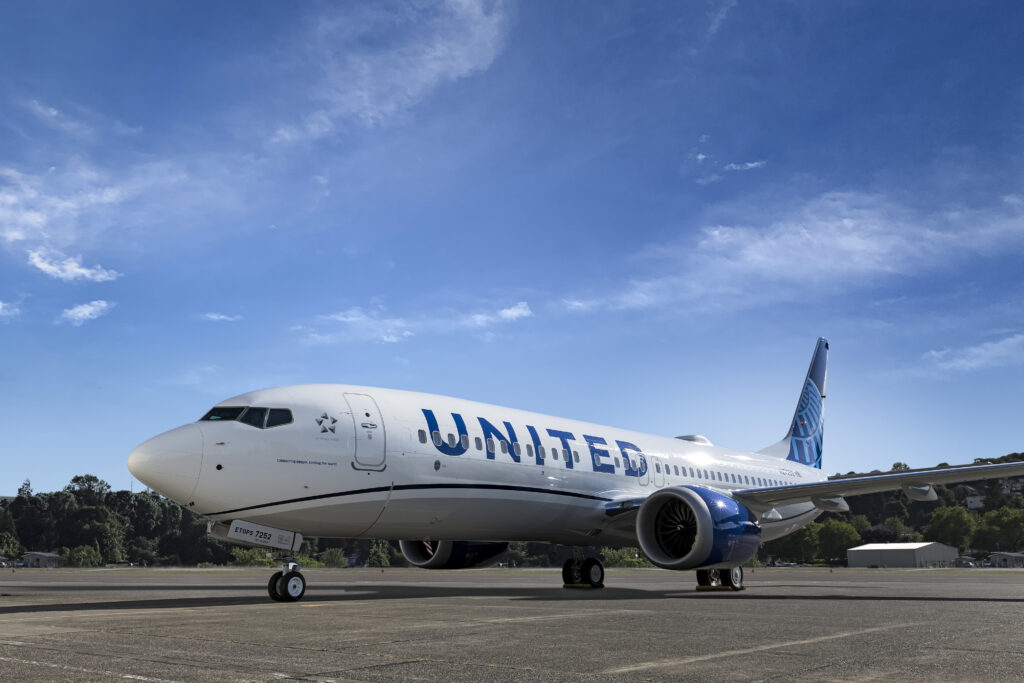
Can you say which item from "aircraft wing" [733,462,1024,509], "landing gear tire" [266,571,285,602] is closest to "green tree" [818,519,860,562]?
"aircraft wing" [733,462,1024,509]

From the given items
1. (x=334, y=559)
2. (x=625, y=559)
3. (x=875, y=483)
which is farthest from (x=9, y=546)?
(x=875, y=483)

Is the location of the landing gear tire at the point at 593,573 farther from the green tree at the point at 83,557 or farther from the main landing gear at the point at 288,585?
the green tree at the point at 83,557

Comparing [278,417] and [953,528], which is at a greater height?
[278,417]

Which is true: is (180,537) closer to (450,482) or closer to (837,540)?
(837,540)

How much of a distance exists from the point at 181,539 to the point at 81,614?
9260cm

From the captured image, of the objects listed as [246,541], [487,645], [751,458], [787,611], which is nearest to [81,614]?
[246,541]

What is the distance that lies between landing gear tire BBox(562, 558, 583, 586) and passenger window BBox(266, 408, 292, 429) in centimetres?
928

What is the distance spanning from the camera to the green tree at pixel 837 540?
107 meters

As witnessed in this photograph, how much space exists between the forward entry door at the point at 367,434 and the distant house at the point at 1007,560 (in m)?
106

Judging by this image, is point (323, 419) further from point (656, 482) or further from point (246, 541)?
point (656, 482)

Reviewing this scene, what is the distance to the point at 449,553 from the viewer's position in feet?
64.0

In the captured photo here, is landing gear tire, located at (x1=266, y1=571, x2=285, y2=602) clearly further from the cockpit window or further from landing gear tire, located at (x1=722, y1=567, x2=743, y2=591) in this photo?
landing gear tire, located at (x1=722, y1=567, x2=743, y2=591)

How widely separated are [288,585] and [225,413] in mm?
3007

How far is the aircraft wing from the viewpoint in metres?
18.2
